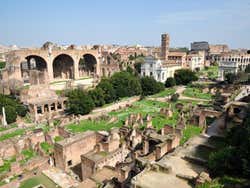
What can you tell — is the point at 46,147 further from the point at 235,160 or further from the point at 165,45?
the point at 165,45

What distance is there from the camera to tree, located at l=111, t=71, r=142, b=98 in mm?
42312

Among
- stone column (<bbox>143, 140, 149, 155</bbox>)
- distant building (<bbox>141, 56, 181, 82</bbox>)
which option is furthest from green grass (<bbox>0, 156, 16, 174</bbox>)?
distant building (<bbox>141, 56, 181, 82</bbox>)

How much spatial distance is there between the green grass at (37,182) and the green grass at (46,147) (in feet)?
15.1

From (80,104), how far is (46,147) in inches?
409

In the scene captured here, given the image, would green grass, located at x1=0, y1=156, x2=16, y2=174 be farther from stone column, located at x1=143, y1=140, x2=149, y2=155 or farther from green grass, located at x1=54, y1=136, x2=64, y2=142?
stone column, located at x1=143, y1=140, x2=149, y2=155

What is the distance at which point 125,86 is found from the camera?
4341 cm

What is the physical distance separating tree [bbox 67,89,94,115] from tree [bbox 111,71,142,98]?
879 cm

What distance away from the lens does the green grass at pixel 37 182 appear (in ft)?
56.1

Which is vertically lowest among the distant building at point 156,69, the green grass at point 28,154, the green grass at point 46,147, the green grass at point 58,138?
the green grass at point 28,154

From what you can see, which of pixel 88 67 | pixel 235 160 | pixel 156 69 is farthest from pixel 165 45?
pixel 235 160

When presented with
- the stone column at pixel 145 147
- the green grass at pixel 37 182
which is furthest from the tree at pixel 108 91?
the green grass at pixel 37 182

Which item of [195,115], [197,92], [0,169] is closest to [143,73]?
[197,92]

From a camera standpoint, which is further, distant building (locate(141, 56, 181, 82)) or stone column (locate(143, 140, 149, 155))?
distant building (locate(141, 56, 181, 82))

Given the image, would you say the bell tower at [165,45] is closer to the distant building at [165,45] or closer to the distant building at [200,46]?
the distant building at [165,45]
